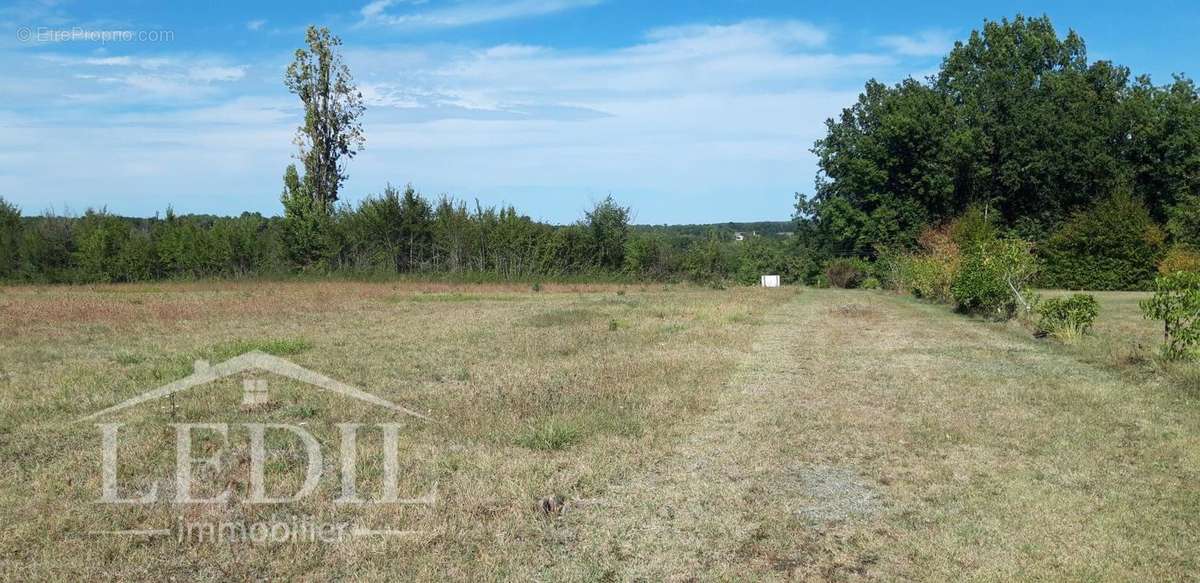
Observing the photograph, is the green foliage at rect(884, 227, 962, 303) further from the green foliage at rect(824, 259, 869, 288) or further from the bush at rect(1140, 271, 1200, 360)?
the bush at rect(1140, 271, 1200, 360)

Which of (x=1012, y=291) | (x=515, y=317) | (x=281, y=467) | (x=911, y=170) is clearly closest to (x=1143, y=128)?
(x=911, y=170)

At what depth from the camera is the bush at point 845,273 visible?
43562 mm

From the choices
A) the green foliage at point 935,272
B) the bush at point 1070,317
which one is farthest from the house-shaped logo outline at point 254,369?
the green foliage at point 935,272

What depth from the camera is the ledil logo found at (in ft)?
14.0

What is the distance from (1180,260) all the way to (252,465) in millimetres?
35663

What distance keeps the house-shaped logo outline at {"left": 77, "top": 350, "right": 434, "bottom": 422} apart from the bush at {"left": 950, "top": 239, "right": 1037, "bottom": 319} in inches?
548

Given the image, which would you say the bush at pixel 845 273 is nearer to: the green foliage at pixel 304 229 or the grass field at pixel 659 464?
the green foliage at pixel 304 229

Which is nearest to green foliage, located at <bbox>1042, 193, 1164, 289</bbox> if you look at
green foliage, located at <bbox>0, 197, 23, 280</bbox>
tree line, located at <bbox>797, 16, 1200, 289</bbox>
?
tree line, located at <bbox>797, 16, 1200, 289</bbox>

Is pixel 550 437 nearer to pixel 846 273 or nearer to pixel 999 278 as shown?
pixel 999 278

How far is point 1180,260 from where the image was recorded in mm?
31719

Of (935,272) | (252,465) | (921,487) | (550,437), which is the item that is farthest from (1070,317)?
(252,465)

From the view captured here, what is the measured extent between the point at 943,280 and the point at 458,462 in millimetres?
23424

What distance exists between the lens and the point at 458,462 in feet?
18.4

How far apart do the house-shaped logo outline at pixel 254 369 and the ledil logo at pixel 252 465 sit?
0.10ft
